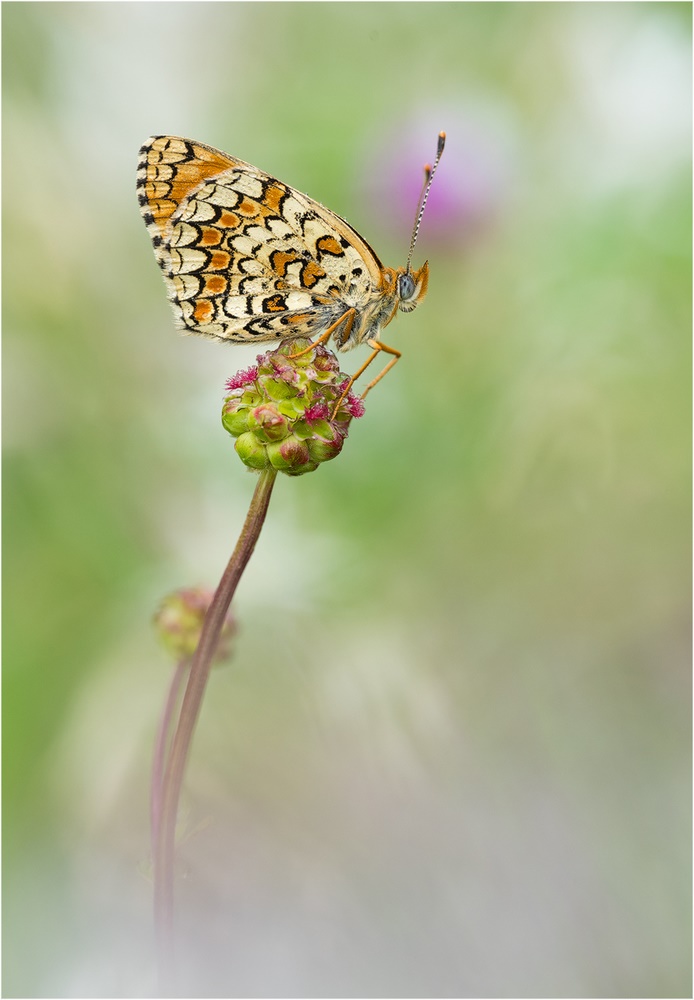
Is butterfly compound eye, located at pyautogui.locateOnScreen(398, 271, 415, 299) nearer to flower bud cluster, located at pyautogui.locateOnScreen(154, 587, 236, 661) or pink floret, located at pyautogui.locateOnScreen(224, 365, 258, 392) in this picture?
pink floret, located at pyautogui.locateOnScreen(224, 365, 258, 392)

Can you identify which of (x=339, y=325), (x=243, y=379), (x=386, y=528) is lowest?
(x=243, y=379)

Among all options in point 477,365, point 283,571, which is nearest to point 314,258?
point 283,571

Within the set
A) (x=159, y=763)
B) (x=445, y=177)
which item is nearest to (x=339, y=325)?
(x=159, y=763)

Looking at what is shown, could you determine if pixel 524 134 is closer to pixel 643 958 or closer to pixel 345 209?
pixel 345 209

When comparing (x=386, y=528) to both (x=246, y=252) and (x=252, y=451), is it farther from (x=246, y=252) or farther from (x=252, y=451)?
(x=252, y=451)

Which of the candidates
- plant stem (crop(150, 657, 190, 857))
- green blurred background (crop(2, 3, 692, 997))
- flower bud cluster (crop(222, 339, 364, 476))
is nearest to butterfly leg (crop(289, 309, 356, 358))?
flower bud cluster (crop(222, 339, 364, 476))
